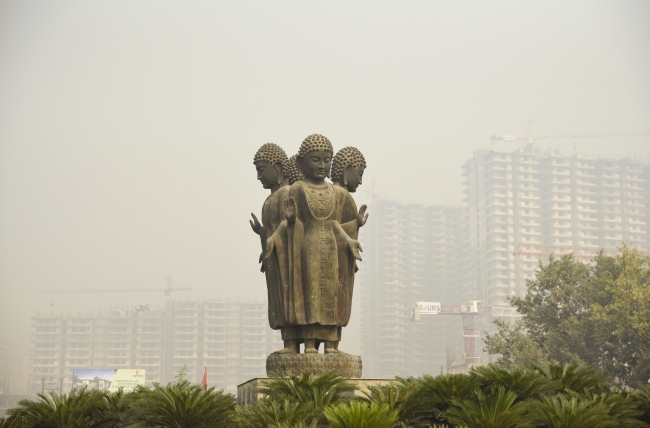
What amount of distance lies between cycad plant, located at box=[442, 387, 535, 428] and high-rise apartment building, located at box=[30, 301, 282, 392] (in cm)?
7187

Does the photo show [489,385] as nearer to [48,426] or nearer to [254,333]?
[48,426]

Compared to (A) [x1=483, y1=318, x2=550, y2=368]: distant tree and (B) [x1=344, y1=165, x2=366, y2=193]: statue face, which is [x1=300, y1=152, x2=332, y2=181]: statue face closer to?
(B) [x1=344, y1=165, x2=366, y2=193]: statue face

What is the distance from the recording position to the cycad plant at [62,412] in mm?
11305

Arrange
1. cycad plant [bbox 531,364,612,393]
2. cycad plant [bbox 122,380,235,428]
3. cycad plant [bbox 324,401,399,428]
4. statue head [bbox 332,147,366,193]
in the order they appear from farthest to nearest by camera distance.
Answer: statue head [bbox 332,147,366,193]
cycad plant [bbox 531,364,612,393]
cycad plant [bbox 122,380,235,428]
cycad plant [bbox 324,401,399,428]

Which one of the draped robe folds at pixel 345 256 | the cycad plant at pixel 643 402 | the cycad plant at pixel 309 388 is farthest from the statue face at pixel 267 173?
the cycad plant at pixel 643 402

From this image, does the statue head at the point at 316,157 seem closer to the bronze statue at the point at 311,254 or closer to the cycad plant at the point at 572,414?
the bronze statue at the point at 311,254

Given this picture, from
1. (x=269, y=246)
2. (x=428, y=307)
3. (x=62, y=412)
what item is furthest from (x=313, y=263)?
(x=428, y=307)

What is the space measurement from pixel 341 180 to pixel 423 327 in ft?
244

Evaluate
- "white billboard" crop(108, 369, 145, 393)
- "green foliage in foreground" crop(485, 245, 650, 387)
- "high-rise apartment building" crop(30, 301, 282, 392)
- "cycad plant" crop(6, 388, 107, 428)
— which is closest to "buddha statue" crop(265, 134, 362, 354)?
"cycad plant" crop(6, 388, 107, 428)

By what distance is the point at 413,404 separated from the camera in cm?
985

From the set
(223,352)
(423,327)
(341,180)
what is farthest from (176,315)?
(341,180)

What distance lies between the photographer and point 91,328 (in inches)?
3322

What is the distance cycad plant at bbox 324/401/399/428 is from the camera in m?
8.63

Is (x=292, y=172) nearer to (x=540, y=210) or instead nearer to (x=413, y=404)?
(x=413, y=404)
